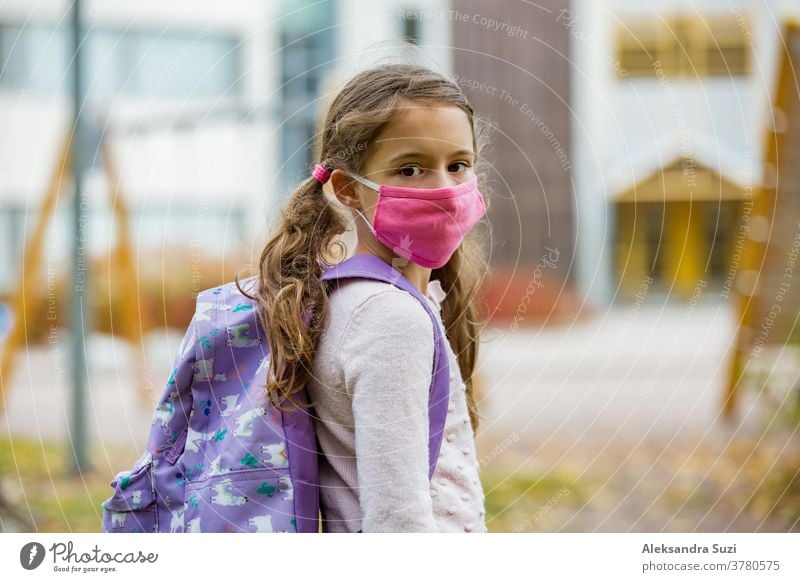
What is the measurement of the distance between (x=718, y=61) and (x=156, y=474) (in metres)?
10.6

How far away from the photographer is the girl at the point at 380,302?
1060 millimetres

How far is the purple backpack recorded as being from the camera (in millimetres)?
1132

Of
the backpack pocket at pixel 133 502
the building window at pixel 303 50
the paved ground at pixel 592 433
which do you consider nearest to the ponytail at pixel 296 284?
the backpack pocket at pixel 133 502

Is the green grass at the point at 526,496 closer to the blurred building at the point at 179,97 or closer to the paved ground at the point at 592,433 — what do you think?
the paved ground at the point at 592,433

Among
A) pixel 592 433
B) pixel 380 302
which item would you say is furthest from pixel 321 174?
pixel 592 433

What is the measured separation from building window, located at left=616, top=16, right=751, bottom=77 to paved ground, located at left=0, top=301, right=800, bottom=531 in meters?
4.10

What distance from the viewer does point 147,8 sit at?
6445mm

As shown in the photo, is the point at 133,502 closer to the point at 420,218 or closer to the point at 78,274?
the point at 420,218

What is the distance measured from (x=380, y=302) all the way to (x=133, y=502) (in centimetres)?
47

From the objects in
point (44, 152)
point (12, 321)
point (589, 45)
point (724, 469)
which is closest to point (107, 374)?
point (12, 321)

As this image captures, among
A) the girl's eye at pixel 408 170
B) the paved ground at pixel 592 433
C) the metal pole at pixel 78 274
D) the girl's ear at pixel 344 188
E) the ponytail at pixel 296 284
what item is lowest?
the paved ground at pixel 592 433

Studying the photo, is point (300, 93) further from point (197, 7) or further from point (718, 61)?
point (718, 61)

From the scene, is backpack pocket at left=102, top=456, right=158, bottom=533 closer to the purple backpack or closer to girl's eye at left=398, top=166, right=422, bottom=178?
the purple backpack

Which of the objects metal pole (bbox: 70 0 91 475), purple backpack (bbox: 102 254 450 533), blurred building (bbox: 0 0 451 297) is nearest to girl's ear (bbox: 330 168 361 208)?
purple backpack (bbox: 102 254 450 533)
